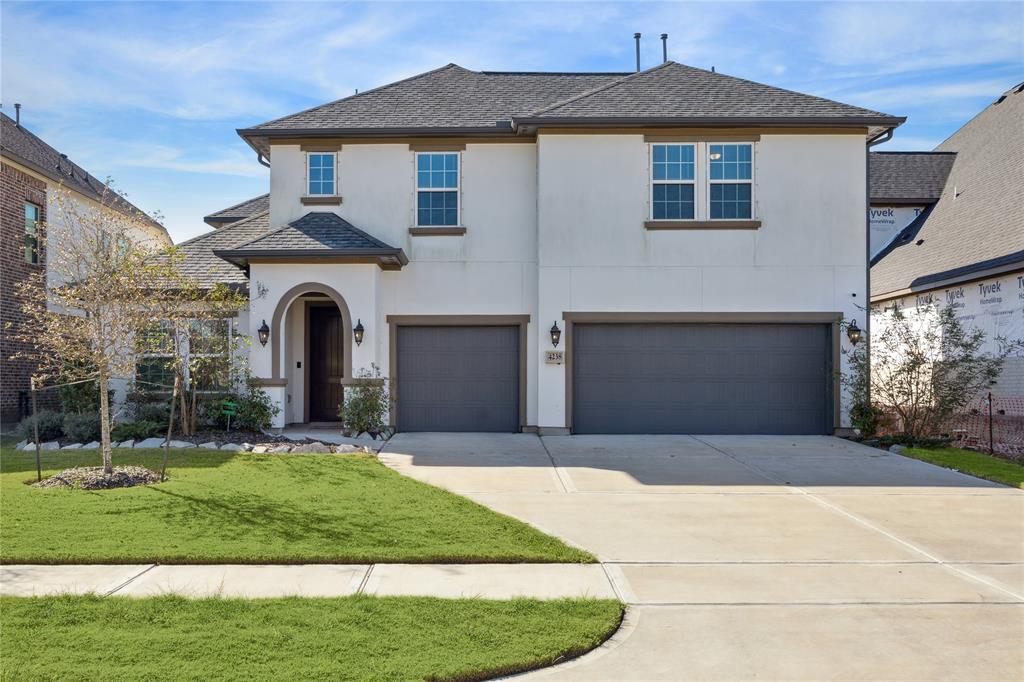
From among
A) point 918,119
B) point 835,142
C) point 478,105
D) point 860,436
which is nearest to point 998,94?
point 918,119

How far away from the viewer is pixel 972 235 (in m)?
15.8

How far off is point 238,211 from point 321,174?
16.8 feet

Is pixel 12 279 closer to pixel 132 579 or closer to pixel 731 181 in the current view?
pixel 132 579

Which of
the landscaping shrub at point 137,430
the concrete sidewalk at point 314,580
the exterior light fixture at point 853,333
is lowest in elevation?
the concrete sidewalk at point 314,580

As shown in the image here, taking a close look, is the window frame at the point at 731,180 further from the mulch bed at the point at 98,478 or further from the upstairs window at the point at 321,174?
the mulch bed at the point at 98,478

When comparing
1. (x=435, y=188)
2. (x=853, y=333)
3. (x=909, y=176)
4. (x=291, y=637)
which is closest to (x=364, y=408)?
(x=435, y=188)

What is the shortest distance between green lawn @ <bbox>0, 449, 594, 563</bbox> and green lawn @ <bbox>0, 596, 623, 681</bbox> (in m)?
1.08

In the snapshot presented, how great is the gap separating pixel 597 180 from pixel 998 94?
12308 mm

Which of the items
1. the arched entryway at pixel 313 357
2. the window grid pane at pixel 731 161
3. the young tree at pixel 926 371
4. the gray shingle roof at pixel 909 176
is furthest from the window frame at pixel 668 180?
the gray shingle roof at pixel 909 176

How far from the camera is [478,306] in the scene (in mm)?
14766

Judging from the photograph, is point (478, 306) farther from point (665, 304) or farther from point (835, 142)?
point (835, 142)

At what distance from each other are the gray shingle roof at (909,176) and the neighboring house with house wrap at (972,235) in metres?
0.03

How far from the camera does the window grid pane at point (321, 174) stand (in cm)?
1511

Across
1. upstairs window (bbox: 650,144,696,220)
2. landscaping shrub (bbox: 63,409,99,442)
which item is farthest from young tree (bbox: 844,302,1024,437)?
landscaping shrub (bbox: 63,409,99,442)
